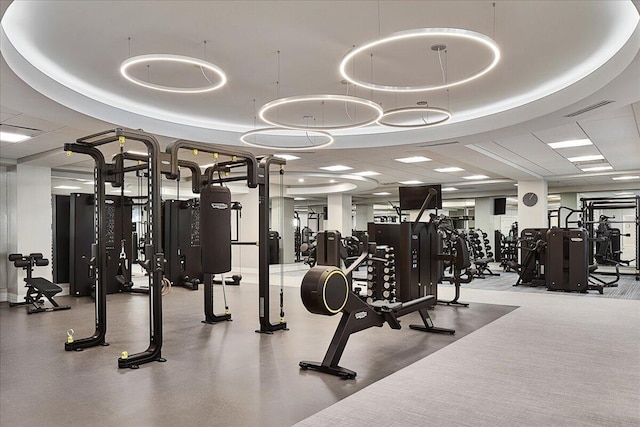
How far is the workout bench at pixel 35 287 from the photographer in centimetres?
771

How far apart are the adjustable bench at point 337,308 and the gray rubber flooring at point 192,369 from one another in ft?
0.49

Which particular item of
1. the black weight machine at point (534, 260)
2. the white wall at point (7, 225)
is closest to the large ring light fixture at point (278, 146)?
the white wall at point (7, 225)

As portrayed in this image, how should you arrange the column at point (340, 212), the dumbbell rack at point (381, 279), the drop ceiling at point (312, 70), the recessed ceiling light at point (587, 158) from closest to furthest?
1. the drop ceiling at point (312, 70)
2. the dumbbell rack at point (381, 279)
3. the recessed ceiling light at point (587, 158)
4. the column at point (340, 212)

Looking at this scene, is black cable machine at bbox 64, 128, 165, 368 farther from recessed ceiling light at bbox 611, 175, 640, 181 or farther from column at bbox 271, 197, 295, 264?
recessed ceiling light at bbox 611, 175, 640, 181

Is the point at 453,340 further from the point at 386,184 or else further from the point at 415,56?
the point at 386,184

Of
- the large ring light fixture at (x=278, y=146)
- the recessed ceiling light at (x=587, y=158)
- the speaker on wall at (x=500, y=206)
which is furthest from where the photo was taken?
the speaker on wall at (x=500, y=206)

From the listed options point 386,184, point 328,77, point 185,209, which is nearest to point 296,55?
point 328,77

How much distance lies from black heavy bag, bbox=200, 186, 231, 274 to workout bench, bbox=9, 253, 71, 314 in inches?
148

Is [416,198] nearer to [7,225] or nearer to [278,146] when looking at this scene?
[278,146]

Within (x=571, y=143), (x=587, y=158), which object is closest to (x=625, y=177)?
(x=587, y=158)

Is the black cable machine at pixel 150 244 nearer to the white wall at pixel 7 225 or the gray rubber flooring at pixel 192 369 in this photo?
the gray rubber flooring at pixel 192 369

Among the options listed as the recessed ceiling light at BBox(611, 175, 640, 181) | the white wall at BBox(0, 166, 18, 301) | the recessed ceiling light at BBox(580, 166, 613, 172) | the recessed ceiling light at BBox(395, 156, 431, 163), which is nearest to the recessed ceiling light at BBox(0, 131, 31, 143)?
the white wall at BBox(0, 166, 18, 301)

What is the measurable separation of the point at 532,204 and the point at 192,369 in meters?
12.7

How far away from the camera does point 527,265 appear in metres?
10.8
